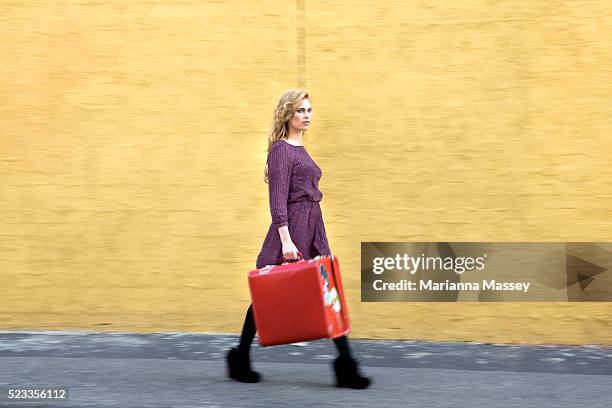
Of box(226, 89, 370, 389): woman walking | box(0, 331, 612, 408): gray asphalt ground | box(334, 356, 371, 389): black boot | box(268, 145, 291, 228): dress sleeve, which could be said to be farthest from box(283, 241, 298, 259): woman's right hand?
box(0, 331, 612, 408): gray asphalt ground

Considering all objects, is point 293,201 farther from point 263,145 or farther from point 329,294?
point 263,145

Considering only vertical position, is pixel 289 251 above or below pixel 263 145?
below

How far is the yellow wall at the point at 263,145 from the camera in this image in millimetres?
7480

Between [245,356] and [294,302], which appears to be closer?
[294,302]

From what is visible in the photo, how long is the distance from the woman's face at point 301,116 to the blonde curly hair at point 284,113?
0.02 meters

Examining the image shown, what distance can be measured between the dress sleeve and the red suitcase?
29 cm

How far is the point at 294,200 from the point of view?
19.6ft

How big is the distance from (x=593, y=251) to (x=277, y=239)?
9.04ft

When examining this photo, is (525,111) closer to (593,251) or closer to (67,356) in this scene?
(593,251)

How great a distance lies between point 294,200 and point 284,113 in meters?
0.52

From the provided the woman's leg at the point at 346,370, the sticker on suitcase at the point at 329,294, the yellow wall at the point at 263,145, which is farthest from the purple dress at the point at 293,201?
the yellow wall at the point at 263,145

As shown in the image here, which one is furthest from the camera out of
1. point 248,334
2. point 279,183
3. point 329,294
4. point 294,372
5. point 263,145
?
point 263,145

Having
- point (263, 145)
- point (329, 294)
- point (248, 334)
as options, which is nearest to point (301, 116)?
point (329, 294)

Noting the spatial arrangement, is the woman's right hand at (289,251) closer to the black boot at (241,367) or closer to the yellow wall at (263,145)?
the black boot at (241,367)
